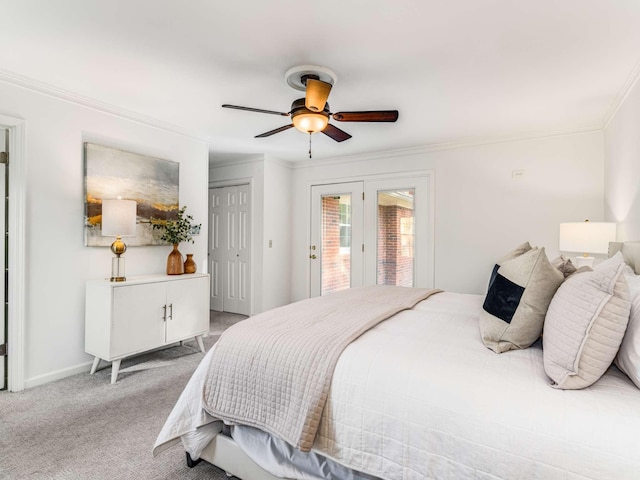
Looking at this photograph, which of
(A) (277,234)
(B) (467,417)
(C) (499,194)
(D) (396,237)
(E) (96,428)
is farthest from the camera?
(A) (277,234)

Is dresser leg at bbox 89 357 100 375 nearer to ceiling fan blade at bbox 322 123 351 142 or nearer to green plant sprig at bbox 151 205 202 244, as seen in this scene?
green plant sprig at bbox 151 205 202 244

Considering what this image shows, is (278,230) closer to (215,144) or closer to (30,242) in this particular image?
(215,144)

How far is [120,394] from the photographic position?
2.49 m

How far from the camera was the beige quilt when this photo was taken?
1317mm

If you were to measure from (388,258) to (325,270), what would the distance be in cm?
96

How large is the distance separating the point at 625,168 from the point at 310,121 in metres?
2.40

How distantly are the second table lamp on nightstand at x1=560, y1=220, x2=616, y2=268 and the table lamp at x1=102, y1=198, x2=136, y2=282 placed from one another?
3.60m

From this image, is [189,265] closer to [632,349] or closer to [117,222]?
[117,222]

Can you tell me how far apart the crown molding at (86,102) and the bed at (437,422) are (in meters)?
2.48

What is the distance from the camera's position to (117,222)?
2.73 meters

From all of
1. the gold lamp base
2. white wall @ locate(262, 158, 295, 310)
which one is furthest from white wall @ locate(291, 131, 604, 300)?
the gold lamp base

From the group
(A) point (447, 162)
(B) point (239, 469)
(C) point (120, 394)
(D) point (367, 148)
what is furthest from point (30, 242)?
(A) point (447, 162)

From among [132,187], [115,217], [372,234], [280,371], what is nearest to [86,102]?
[132,187]

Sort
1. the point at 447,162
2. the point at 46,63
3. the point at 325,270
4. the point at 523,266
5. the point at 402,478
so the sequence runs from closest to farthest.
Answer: the point at 402,478 → the point at 523,266 → the point at 46,63 → the point at 447,162 → the point at 325,270
